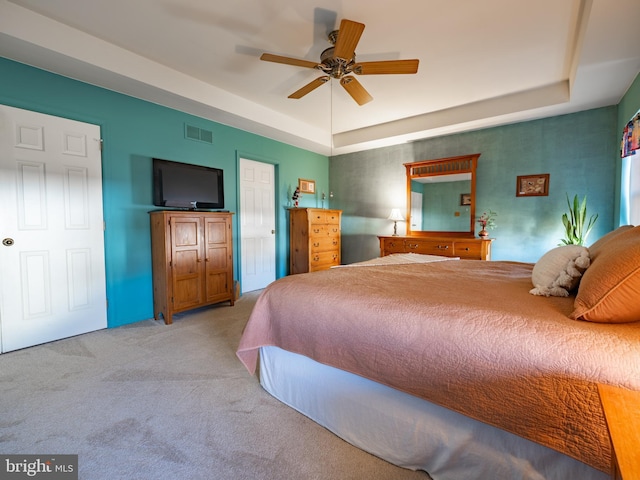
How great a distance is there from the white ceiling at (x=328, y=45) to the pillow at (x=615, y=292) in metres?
1.84

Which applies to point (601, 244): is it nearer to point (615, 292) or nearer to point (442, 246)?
point (615, 292)

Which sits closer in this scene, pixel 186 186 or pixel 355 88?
pixel 355 88

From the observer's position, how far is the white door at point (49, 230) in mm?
2488

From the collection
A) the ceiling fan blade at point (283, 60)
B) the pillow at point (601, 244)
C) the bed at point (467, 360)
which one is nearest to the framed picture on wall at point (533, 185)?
the pillow at point (601, 244)

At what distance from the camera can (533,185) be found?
3771mm

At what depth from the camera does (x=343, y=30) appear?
1.93 metres

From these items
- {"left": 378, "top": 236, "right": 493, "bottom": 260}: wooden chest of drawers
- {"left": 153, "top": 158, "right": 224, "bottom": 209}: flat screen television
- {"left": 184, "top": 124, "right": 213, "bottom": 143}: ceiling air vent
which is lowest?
{"left": 378, "top": 236, "right": 493, "bottom": 260}: wooden chest of drawers

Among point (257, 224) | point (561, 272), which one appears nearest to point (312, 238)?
point (257, 224)

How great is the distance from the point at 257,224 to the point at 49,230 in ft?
8.27

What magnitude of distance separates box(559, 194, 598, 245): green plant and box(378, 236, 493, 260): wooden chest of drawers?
2.63 feet

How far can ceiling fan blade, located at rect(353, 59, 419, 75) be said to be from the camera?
2.25 metres

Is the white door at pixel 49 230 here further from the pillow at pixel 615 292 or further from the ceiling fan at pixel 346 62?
the pillow at pixel 615 292

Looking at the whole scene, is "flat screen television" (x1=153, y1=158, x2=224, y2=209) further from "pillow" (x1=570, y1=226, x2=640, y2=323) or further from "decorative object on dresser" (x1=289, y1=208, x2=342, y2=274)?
"pillow" (x1=570, y1=226, x2=640, y2=323)

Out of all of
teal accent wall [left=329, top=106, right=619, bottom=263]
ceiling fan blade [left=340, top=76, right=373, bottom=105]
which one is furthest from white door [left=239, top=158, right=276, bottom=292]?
ceiling fan blade [left=340, top=76, right=373, bottom=105]
